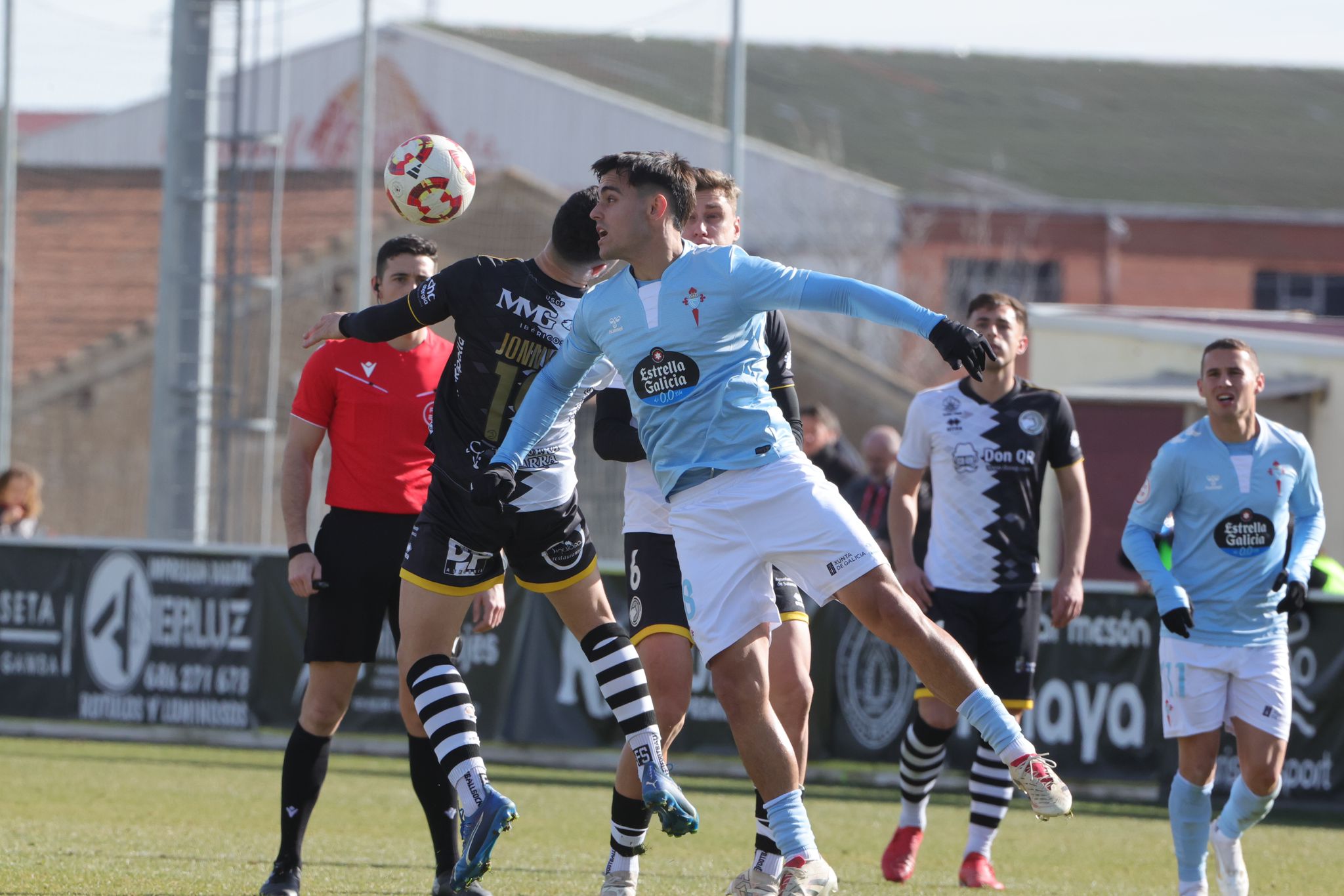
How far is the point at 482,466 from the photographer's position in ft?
19.6

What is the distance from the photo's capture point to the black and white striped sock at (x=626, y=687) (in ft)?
19.5

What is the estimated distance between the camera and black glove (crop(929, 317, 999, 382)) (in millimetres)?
4941

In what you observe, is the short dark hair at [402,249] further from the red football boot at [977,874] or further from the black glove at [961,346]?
the red football boot at [977,874]

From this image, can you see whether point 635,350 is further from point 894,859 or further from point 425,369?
point 894,859

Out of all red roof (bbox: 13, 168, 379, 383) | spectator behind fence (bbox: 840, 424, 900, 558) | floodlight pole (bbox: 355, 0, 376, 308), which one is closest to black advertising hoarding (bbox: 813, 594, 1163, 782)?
spectator behind fence (bbox: 840, 424, 900, 558)

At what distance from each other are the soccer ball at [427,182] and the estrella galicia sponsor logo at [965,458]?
267 cm

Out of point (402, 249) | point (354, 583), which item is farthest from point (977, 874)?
point (402, 249)

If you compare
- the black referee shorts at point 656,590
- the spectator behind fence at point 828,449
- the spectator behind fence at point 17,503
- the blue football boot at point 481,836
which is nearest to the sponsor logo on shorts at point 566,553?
the black referee shorts at point 656,590

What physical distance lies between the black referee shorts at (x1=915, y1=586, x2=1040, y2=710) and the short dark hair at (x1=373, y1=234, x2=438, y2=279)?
2.93 m

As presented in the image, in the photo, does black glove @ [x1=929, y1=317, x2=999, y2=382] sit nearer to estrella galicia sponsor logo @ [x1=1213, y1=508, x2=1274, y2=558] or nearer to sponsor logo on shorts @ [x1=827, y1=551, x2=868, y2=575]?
sponsor logo on shorts @ [x1=827, y1=551, x2=868, y2=575]

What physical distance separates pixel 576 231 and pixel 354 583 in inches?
65.0

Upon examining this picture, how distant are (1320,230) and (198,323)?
1065 inches

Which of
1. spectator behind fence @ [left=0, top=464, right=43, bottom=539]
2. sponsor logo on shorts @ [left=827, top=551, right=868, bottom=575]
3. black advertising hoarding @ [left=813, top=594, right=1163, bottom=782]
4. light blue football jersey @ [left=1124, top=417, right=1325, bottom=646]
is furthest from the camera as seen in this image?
spectator behind fence @ [left=0, top=464, right=43, bottom=539]

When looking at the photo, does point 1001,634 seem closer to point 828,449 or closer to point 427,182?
point 427,182
